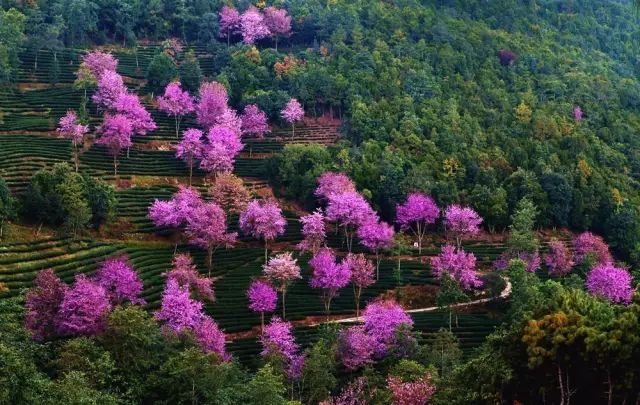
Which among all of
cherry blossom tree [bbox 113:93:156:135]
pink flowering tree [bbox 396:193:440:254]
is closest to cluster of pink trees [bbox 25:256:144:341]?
pink flowering tree [bbox 396:193:440:254]

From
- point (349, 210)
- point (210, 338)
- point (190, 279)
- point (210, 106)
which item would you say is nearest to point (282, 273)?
point (190, 279)

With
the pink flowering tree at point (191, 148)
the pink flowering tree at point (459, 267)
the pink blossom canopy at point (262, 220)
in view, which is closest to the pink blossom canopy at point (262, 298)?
the pink blossom canopy at point (262, 220)

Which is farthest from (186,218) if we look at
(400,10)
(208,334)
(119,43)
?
(400,10)

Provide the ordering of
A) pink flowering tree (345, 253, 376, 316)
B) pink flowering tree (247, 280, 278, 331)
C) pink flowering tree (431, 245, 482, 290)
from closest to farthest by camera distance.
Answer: pink flowering tree (247, 280, 278, 331), pink flowering tree (345, 253, 376, 316), pink flowering tree (431, 245, 482, 290)

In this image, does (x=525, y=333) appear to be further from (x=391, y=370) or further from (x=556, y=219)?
(x=556, y=219)

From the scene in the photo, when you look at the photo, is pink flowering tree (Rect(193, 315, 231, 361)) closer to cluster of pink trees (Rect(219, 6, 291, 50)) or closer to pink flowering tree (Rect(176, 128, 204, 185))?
pink flowering tree (Rect(176, 128, 204, 185))
